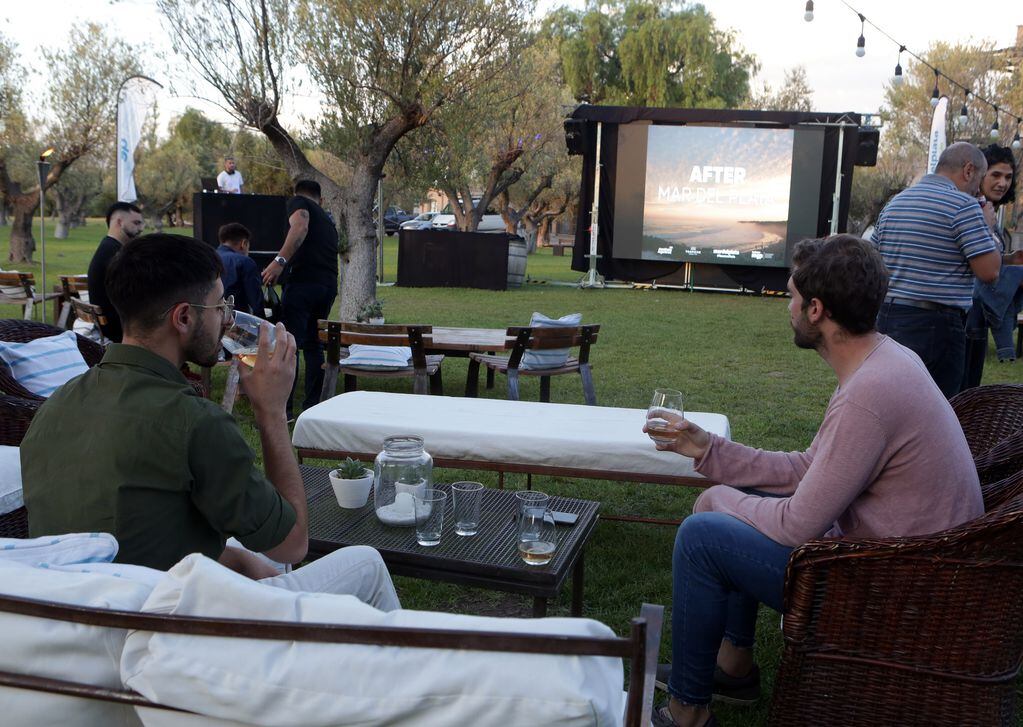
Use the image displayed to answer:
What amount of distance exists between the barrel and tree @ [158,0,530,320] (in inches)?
251

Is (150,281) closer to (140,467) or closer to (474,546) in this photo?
(140,467)

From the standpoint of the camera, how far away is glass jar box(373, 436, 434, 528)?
295cm

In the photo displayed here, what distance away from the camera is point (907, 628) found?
2.20 metres

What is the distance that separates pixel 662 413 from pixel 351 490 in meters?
1.19

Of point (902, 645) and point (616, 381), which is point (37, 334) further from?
point (616, 381)

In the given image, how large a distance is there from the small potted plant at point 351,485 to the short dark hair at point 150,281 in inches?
47.3

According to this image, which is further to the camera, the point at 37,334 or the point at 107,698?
the point at 37,334

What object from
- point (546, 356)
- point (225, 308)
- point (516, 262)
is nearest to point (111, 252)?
point (546, 356)

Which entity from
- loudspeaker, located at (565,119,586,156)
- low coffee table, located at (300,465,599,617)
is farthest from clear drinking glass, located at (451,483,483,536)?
loudspeaker, located at (565,119,586,156)

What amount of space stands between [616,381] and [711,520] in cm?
610

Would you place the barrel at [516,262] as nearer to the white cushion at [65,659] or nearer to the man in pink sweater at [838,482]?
Result: the man in pink sweater at [838,482]

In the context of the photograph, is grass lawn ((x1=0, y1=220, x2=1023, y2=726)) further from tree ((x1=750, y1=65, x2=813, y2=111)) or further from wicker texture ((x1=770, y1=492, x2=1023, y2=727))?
tree ((x1=750, y1=65, x2=813, y2=111))

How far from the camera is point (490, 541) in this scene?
2.82 metres

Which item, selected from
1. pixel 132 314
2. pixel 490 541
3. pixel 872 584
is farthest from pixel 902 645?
pixel 132 314
